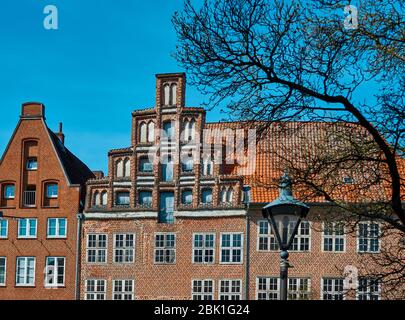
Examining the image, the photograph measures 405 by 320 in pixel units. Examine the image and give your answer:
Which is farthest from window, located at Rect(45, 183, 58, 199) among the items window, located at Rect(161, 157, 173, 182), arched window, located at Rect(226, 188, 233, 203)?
arched window, located at Rect(226, 188, 233, 203)

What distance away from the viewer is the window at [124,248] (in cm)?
3744

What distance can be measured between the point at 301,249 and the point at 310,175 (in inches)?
978

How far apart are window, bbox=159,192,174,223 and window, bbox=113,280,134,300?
359 cm

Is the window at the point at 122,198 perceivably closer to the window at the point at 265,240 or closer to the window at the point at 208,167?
the window at the point at 208,167

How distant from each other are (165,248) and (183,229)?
1316 mm

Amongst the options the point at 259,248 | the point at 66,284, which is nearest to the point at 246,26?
the point at 259,248

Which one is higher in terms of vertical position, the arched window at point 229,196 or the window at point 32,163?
the window at point 32,163

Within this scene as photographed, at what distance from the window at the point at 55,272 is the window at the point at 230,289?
8139 mm

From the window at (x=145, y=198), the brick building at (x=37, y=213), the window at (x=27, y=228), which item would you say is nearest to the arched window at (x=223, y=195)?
the window at (x=145, y=198)

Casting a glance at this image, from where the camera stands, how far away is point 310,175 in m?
11.6

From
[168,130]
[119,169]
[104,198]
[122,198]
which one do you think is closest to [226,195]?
[168,130]

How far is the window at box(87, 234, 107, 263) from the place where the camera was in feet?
123

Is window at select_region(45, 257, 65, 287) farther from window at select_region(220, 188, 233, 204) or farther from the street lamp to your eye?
the street lamp

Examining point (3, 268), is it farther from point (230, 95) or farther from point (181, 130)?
point (230, 95)
